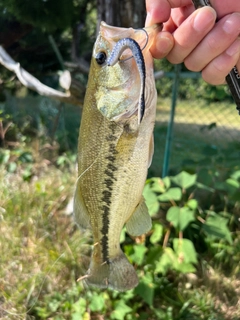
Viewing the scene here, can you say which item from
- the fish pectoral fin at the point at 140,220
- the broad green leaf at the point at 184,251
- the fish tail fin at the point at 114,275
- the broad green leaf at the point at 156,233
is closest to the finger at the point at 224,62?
the fish pectoral fin at the point at 140,220

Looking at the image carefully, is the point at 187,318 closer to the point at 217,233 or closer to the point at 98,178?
the point at 217,233

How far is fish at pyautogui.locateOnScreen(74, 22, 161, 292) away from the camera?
4.36ft

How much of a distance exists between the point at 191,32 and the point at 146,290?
1.88 m

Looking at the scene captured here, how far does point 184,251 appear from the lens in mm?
2938

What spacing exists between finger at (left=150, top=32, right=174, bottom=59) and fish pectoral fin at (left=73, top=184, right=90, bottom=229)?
24.7 inches

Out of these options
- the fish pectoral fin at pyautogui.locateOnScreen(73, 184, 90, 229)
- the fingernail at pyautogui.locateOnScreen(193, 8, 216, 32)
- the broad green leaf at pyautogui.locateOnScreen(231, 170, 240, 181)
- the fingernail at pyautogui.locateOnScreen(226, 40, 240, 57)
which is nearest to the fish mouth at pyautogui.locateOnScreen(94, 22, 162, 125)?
the fingernail at pyautogui.locateOnScreen(193, 8, 216, 32)

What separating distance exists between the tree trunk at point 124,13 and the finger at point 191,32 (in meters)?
2.00

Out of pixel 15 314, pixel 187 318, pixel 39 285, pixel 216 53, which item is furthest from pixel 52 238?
pixel 216 53

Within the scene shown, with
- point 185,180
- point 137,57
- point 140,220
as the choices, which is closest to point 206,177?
point 185,180

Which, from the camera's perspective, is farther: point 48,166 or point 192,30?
point 48,166

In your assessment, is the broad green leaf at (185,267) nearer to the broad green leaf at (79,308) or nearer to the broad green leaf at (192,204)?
the broad green leaf at (192,204)

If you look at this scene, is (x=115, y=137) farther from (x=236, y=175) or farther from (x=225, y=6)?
(x=236, y=175)

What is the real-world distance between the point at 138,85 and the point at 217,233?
2001 mm

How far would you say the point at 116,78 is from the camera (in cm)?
138
